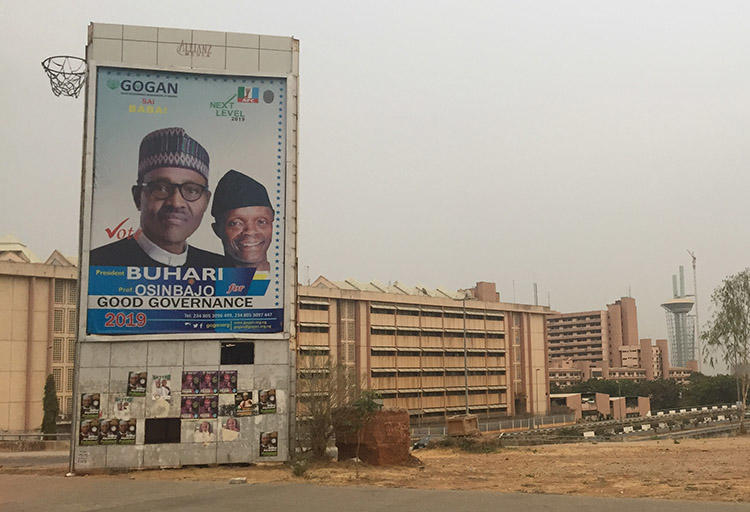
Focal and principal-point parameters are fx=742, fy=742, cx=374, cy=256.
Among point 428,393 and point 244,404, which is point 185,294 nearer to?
point 244,404

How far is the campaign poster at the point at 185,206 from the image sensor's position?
33.6 metres

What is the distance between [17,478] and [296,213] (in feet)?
54.5

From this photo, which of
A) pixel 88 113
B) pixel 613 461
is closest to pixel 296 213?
pixel 88 113

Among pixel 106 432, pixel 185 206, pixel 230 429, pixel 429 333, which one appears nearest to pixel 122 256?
pixel 185 206

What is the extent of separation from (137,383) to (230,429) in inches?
182

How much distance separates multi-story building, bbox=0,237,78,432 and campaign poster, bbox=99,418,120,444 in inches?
1641

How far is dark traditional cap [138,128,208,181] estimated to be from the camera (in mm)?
34281

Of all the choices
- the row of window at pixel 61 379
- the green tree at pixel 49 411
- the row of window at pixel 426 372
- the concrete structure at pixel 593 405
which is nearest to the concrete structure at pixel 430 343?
the row of window at pixel 426 372

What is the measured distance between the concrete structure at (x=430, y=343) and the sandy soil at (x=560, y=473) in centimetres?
5295

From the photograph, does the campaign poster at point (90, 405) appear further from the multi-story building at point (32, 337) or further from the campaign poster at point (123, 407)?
the multi-story building at point (32, 337)

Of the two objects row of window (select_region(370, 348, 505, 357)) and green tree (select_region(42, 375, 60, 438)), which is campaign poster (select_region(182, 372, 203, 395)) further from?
row of window (select_region(370, 348, 505, 357))

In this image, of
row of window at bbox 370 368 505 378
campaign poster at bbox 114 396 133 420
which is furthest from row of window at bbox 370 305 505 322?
campaign poster at bbox 114 396 133 420

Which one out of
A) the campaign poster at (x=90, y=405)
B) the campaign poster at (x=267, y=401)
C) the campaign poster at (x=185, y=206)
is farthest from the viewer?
the campaign poster at (x=267, y=401)

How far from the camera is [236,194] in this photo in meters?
35.0
